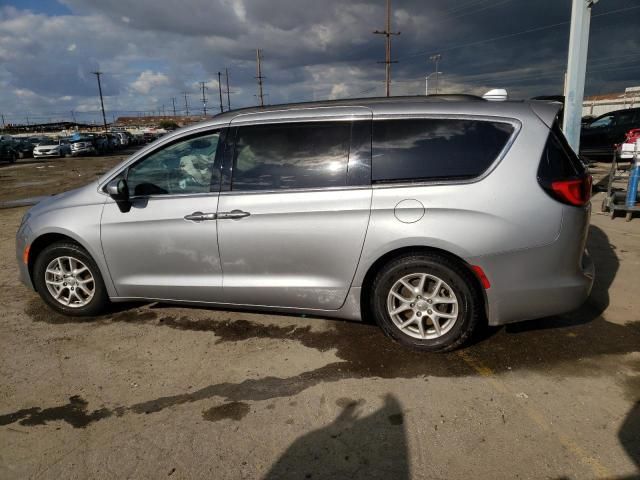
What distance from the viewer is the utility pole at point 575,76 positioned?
354 inches

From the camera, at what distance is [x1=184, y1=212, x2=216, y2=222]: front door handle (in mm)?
3648

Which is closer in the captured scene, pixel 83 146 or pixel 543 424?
pixel 543 424

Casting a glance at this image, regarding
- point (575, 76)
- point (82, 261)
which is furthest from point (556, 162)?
point (575, 76)

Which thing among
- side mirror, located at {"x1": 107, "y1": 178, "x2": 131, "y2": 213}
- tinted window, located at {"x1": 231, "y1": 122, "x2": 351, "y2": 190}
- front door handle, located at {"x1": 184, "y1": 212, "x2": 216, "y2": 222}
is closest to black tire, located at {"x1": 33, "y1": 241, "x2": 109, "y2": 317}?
side mirror, located at {"x1": 107, "y1": 178, "x2": 131, "y2": 213}

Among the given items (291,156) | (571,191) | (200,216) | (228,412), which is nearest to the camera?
(228,412)

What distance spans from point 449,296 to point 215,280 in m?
1.86

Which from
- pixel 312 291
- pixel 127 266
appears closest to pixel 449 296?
pixel 312 291

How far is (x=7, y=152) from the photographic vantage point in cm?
3027

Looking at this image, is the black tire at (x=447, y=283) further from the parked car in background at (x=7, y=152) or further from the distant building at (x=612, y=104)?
the distant building at (x=612, y=104)

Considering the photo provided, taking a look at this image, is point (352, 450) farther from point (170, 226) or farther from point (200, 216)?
point (170, 226)

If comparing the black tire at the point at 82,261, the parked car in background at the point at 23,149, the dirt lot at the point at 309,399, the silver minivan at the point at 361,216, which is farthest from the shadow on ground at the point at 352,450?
the parked car in background at the point at 23,149

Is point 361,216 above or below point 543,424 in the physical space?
above

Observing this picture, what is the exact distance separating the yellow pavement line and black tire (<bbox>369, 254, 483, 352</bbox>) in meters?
0.18

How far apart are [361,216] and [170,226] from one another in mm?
1596
